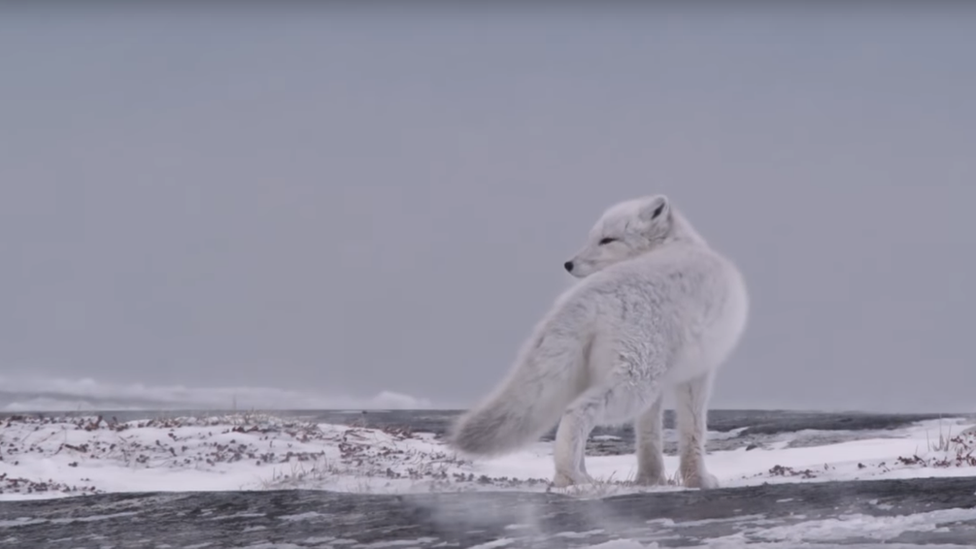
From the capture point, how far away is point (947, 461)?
6.81 metres

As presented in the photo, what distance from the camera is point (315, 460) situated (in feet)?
24.5

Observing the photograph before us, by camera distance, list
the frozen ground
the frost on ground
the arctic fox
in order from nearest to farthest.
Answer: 1. the frozen ground
2. the arctic fox
3. the frost on ground

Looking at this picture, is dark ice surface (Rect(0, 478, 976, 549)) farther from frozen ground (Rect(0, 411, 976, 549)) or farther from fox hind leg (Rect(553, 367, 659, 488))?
fox hind leg (Rect(553, 367, 659, 488))

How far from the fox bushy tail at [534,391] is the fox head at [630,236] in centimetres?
92

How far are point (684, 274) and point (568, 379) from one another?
3.19 ft

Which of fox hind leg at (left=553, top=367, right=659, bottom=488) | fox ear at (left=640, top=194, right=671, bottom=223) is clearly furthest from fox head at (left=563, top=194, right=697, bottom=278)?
fox hind leg at (left=553, top=367, right=659, bottom=488)

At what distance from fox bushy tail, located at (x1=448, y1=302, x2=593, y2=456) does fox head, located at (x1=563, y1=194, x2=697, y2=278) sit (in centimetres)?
92

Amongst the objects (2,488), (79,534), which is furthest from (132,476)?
(79,534)

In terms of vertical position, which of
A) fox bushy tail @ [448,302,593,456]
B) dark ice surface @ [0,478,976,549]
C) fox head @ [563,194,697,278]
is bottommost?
dark ice surface @ [0,478,976,549]

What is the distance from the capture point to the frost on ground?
620cm

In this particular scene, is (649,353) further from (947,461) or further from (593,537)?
(947,461)

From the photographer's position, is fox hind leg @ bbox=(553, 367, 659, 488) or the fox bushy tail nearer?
fox hind leg @ bbox=(553, 367, 659, 488)

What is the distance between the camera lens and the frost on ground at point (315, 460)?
6.20m

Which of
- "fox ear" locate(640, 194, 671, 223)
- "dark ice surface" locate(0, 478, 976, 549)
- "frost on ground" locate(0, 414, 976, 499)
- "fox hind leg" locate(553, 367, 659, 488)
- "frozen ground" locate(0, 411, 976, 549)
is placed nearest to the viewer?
"dark ice surface" locate(0, 478, 976, 549)
